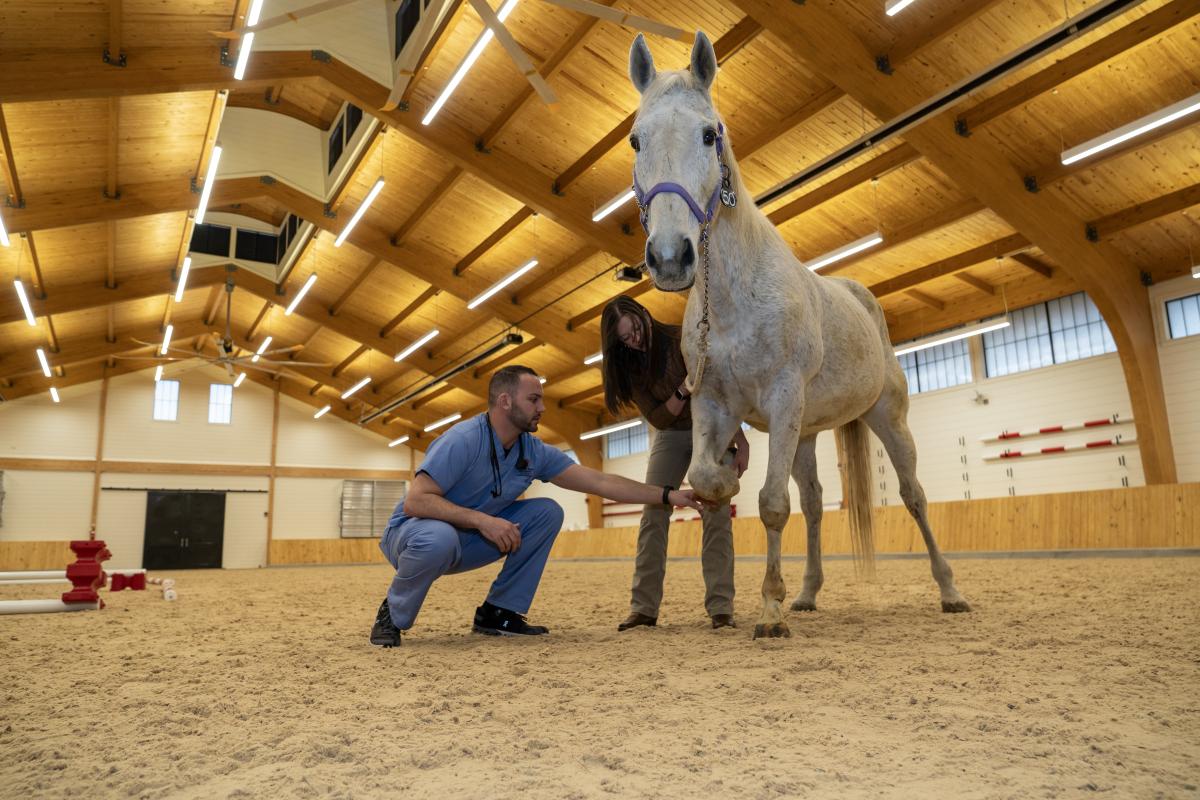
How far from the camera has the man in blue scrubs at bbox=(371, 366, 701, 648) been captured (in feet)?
9.92

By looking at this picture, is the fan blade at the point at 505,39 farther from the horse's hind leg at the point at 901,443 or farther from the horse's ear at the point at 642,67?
the horse's hind leg at the point at 901,443

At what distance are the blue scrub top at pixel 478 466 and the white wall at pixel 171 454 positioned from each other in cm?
2160

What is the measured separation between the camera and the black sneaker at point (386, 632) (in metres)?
3.00

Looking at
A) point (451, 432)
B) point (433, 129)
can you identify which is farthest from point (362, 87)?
point (451, 432)

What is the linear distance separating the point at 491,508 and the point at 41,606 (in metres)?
3.45

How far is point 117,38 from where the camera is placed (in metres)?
8.66

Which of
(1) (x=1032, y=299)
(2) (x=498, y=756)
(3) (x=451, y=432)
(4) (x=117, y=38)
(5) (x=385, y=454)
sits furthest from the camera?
(5) (x=385, y=454)

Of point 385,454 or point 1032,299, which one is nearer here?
point 1032,299

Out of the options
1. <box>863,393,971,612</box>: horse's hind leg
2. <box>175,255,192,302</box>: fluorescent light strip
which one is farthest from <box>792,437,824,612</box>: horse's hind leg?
<box>175,255,192,302</box>: fluorescent light strip

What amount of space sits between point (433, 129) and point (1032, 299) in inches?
441

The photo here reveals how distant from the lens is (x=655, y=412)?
3.61 m

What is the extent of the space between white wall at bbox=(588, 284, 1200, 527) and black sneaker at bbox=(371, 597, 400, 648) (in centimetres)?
1009

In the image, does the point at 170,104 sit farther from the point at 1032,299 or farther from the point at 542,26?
the point at 1032,299

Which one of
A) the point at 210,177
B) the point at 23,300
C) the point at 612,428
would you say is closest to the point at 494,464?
the point at 210,177
